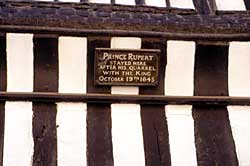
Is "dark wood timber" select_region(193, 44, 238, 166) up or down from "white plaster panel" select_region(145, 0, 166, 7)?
down

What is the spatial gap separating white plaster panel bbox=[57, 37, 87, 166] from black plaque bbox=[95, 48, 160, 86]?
10 centimetres

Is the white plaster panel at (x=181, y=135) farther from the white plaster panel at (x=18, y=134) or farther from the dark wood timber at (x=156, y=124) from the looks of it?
the white plaster panel at (x=18, y=134)

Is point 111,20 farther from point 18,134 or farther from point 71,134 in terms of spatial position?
point 18,134

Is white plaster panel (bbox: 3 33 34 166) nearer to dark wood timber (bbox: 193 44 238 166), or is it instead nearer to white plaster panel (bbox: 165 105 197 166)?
white plaster panel (bbox: 165 105 197 166)

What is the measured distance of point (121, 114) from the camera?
116 inches

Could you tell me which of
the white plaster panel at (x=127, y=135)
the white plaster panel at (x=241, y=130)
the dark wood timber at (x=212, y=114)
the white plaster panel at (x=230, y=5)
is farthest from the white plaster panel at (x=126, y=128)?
the white plaster panel at (x=230, y=5)

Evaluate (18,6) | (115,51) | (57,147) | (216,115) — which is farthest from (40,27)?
(216,115)

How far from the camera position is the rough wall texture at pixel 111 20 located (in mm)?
2891

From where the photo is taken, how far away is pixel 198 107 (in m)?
3.02

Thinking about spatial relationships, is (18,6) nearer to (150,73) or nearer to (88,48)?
(88,48)

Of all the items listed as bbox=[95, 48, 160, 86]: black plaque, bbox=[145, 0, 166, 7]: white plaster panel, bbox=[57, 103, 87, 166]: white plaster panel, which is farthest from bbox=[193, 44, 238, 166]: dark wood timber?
bbox=[57, 103, 87, 166]: white plaster panel

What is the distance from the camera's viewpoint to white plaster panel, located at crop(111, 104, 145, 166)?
2.81 meters

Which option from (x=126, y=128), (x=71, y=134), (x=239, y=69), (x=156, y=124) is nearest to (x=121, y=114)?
(x=126, y=128)

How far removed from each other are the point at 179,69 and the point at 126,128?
1.52 feet
